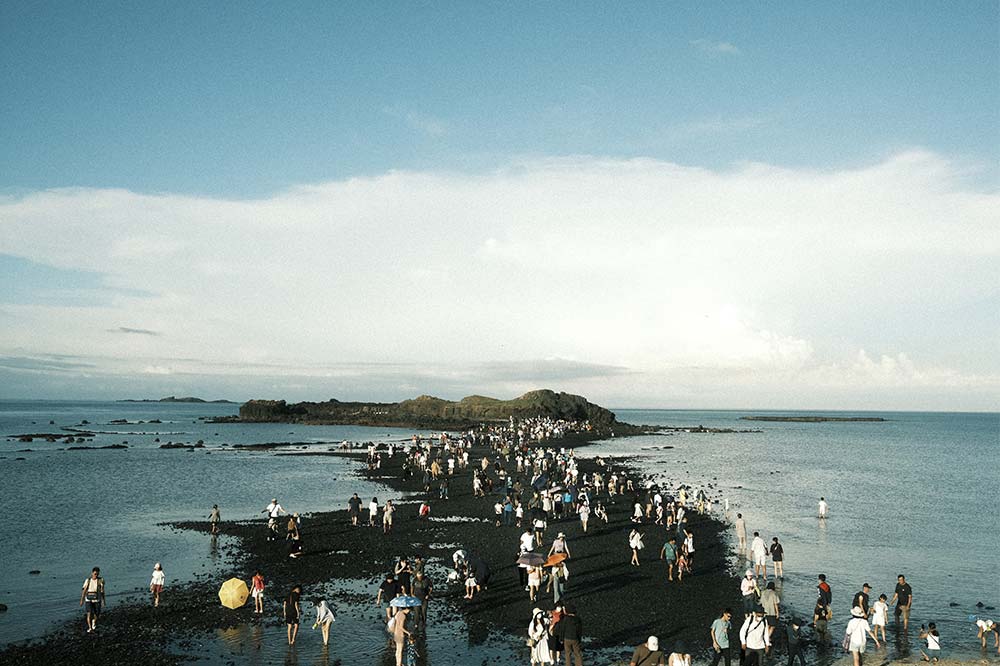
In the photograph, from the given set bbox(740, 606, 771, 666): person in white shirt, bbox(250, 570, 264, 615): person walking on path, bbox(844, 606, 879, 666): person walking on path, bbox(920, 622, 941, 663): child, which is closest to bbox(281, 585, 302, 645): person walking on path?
bbox(250, 570, 264, 615): person walking on path

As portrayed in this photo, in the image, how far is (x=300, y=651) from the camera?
56.5ft

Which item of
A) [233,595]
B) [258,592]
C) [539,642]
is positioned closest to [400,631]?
[539,642]

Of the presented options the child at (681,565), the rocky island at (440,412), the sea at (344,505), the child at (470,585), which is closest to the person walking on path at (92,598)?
the sea at (344,505)

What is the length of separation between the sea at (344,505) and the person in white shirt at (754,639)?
3.92m

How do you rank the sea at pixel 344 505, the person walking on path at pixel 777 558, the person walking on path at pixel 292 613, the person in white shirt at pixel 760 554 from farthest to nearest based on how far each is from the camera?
the person walking on path at pixel 777 558, the person in white shirt at pixel 760 554, the sea at pixel 344 505, the person walking on path at pixel 292 613

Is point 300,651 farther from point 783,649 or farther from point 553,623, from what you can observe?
point 783,649

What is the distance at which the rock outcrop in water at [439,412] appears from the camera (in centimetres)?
13529

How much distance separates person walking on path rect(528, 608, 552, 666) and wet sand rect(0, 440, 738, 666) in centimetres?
268

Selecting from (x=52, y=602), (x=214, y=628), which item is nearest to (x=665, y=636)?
(x=214, y=628)

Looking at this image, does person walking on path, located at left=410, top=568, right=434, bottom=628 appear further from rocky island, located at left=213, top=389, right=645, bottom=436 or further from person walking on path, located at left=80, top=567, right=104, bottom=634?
rocky island, located at left=213, top=389, right=645, bottom=436

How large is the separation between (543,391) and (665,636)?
13025 cm

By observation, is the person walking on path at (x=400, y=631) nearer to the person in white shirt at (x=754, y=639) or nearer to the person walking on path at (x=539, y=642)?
the person walking on path at (x=539, y=642)

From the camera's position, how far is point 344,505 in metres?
41.0

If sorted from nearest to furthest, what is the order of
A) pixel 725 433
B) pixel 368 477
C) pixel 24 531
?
pixel 24 531 < pixel 368 477 < pixel 725 433
